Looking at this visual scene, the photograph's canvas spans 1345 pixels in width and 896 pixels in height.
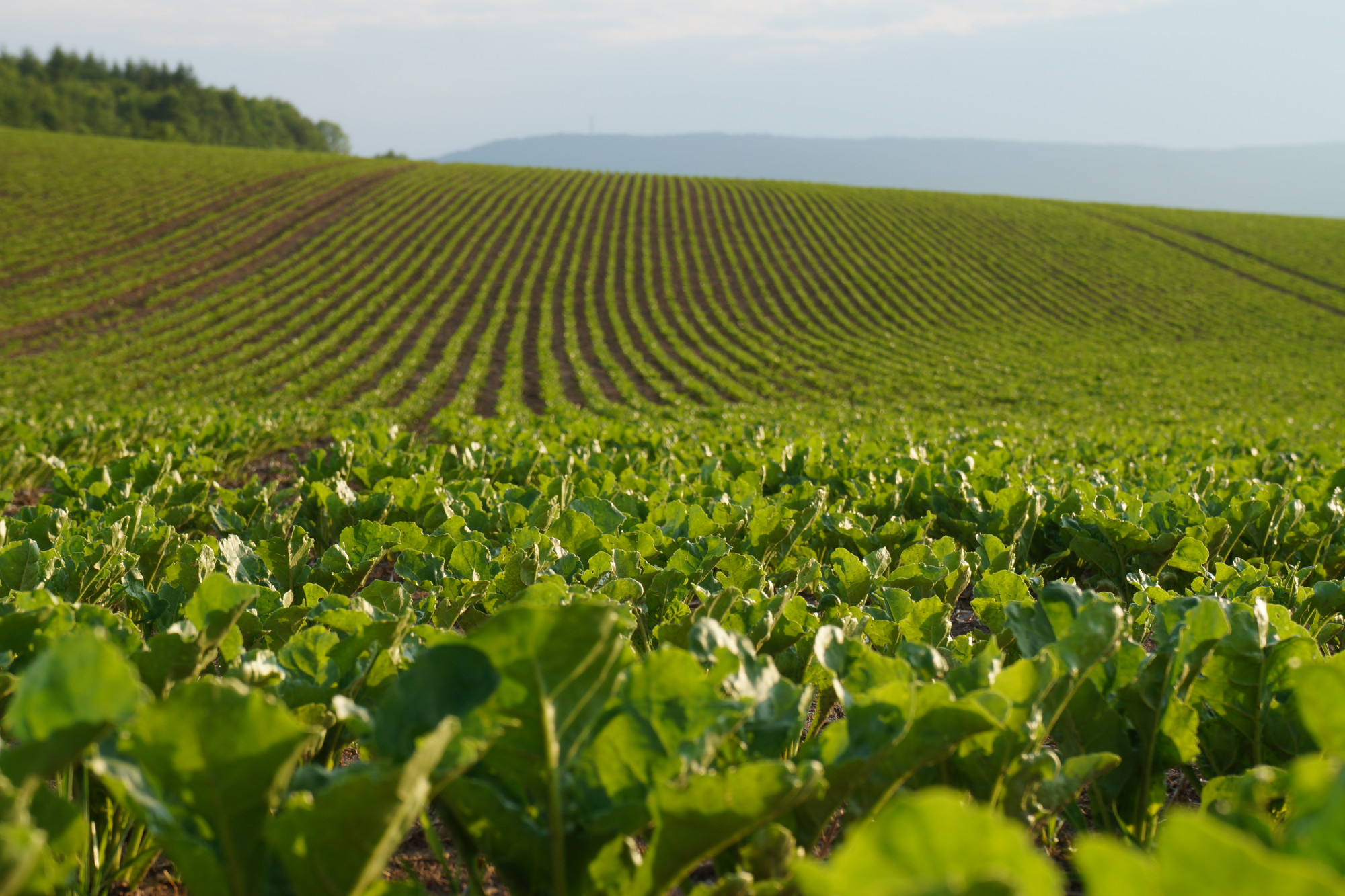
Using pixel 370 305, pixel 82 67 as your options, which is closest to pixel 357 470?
pixel 370 305

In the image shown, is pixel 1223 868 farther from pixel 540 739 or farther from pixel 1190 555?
pixel 1190 555

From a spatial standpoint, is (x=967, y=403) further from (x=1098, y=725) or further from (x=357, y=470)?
(x=1098, y=725)

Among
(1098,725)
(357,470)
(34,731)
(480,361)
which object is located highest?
(34,731)

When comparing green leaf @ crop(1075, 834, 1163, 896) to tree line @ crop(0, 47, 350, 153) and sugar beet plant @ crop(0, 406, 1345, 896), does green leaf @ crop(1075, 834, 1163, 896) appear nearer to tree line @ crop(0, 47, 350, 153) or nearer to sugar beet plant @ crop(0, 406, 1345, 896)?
sugar beet plant @ crop(0, 406, 1345, 896)

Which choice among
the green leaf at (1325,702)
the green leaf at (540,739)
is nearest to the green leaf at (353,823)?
the green leaf at (540,739)

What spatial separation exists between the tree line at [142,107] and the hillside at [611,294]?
37.2 meters

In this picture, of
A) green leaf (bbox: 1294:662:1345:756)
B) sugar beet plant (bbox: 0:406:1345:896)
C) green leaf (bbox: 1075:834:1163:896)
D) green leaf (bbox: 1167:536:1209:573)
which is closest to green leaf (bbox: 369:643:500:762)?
sugar beet plant (bbox: 0:406:1345:896)

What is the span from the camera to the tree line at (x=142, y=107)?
8919cm

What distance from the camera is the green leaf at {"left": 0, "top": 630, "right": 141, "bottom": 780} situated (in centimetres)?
89

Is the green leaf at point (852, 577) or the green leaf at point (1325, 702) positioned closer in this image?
the green leaf at point (1325, 702)

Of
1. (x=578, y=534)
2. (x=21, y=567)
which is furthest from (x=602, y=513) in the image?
(x=21, y=567)

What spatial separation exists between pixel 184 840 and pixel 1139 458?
804 cm

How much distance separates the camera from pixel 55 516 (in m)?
2.81

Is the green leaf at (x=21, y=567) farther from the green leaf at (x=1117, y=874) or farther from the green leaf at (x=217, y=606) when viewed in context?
the green leaf at (x=1117, y=874)
